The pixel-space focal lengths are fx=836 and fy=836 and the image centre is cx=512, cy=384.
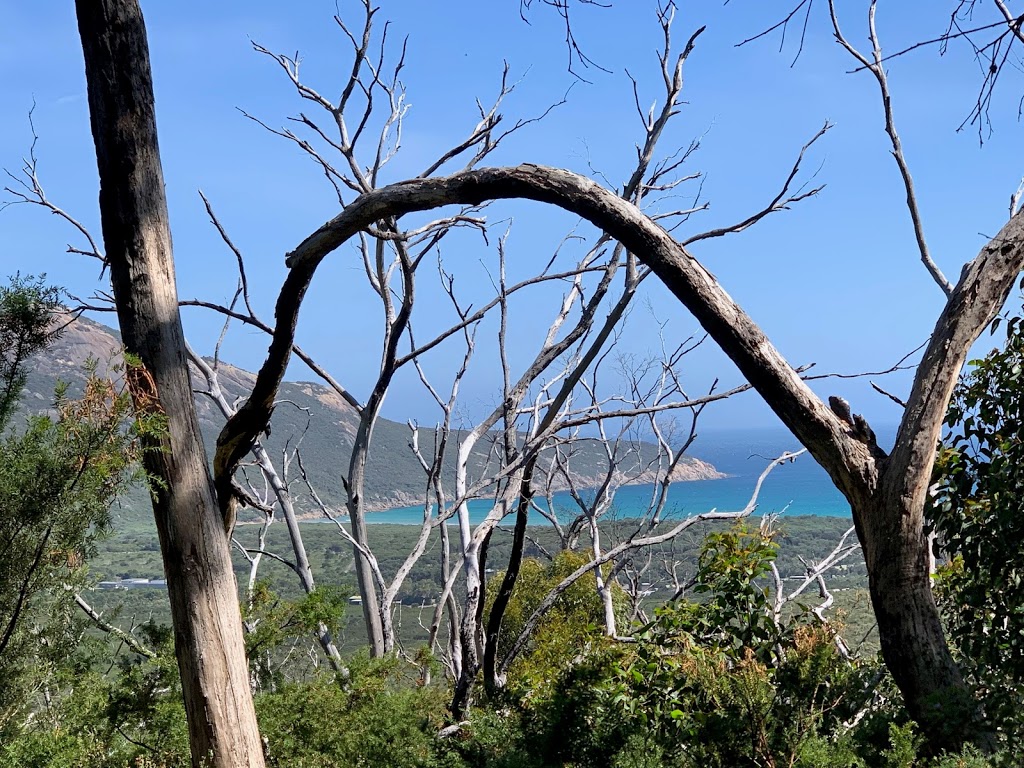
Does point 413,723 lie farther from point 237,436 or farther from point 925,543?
point 925,543

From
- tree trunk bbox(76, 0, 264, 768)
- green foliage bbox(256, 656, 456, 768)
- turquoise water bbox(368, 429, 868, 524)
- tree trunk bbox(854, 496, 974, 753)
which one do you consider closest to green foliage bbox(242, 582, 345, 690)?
green foliage bbox(256, 656, 456, 768)

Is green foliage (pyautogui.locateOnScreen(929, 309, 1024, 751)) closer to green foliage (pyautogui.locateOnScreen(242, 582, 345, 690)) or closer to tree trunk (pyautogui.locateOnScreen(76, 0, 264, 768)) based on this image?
tree trunk (pyautogui.locateOnScreen(76, 0, 264, 768))

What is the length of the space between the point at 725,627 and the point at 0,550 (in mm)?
2644

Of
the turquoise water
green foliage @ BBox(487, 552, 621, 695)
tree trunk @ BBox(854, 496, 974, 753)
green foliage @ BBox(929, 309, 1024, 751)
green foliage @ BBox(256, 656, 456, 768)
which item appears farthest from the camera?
the turquoise water

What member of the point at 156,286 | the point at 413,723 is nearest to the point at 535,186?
the point at 156,286

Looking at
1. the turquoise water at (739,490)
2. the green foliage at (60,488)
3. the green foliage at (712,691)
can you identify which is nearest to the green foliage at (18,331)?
the green foliage at (60,488)

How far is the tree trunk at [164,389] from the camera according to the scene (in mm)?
2891

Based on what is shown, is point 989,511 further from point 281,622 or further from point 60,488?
point 281,622

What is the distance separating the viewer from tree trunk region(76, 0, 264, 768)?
9.48 ft

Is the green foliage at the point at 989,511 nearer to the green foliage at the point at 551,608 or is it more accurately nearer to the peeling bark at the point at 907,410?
the peeling bark at the point at 907,410

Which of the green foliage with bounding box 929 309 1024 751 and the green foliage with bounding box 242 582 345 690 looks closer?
the green foliage with bounding box 929 309 1024 751

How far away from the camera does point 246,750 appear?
291cm

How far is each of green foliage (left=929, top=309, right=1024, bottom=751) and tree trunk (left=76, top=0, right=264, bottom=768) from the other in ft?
8.22

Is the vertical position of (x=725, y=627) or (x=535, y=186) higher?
(x=535, y=186)
